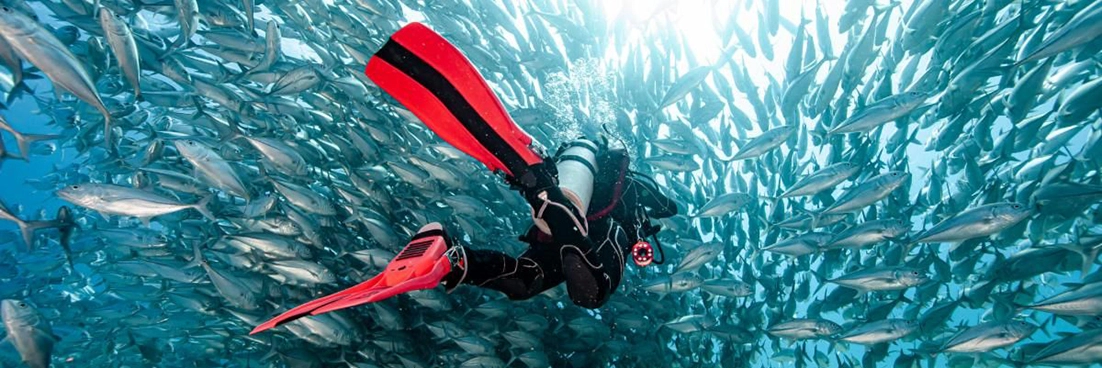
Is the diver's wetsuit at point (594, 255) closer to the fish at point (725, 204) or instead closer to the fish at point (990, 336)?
the fish at point (725, 204)

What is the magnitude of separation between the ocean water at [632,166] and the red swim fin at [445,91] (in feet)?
7.67

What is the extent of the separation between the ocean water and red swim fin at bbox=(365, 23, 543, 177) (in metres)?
2.34

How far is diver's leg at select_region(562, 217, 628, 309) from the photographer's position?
111 inches

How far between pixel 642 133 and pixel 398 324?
4050 mm

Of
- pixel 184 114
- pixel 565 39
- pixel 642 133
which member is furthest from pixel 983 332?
pixel 184 114

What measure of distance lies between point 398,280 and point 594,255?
1157 millimetres

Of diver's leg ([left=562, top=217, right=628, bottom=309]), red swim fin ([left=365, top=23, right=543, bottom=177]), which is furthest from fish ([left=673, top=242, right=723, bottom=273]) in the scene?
red swim fin ([left=365, top=23, right=543, bottom=177])

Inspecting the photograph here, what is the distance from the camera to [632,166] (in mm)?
7465

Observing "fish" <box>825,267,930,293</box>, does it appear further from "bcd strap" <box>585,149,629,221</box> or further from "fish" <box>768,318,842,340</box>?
"bcd strap" <box>585,149,629,221</box>

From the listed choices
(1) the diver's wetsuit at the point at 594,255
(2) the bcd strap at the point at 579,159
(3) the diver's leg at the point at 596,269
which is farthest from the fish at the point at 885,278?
(2) the bcd strap at the point at 579,159

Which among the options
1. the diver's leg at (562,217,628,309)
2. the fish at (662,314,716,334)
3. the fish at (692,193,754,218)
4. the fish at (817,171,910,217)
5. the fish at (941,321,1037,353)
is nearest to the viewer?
the diver's leg at (562,217,628,309)

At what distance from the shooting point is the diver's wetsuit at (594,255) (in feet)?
9.41

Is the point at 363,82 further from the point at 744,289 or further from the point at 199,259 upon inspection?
the point at 744,289

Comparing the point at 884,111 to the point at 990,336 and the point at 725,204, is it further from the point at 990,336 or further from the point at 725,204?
the point at 990,336
